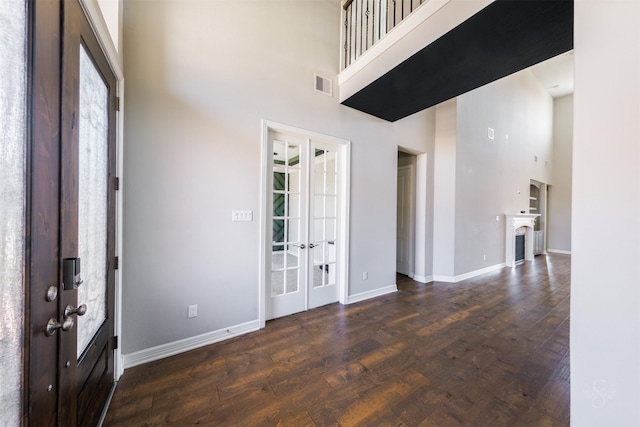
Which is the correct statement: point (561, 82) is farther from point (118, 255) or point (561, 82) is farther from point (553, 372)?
point (118, 255)

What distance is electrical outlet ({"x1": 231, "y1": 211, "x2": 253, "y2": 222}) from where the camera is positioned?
2398 mm

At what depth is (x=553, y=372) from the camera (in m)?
1.94

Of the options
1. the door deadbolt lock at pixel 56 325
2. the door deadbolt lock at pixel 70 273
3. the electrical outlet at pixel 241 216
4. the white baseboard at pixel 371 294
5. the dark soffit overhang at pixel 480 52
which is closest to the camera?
the door deadbolt lock at pixel 56 325

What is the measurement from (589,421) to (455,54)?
2.69 meters

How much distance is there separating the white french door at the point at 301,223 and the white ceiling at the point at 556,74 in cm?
750

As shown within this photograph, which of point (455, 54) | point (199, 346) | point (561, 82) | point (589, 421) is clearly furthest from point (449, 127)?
point (561, 82)

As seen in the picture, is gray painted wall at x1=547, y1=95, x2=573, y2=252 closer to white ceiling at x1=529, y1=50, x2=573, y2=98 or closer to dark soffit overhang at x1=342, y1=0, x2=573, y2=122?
white ceiling at x1=529, y1=50, x2=573, y2=98

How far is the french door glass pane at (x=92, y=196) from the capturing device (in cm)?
124

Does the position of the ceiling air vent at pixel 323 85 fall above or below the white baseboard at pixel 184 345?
above

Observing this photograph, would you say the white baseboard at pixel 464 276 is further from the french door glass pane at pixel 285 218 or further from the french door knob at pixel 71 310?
the french door knob at pixel 71 310

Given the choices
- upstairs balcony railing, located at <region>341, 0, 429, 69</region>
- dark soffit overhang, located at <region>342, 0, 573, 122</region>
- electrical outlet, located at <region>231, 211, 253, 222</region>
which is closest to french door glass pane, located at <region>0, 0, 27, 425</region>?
electrical outlet, located at <region>231, 211, 253, 222</region>

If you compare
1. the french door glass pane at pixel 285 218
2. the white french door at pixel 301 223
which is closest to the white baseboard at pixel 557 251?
the white french door at pixel 301 223

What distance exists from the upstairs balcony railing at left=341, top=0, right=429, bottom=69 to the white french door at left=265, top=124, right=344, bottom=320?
130cm

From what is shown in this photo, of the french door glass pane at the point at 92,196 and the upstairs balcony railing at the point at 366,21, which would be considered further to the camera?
the upstairs balcony railing at the point at 366,21
